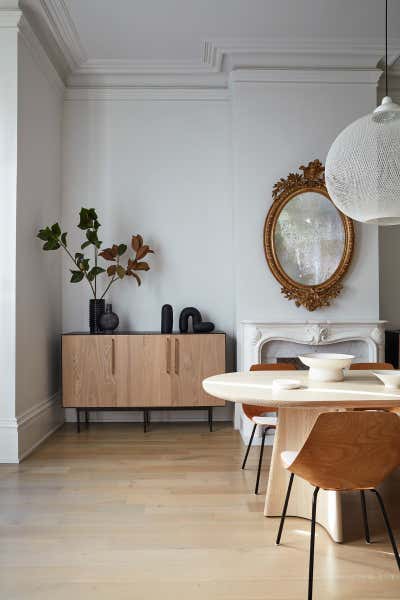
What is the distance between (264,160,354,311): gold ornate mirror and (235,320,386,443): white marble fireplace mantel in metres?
0.25

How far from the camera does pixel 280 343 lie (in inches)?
194

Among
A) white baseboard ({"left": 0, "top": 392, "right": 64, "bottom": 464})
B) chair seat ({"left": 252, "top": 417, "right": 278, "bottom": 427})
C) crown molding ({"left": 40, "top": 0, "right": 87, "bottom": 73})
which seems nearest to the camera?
chair seat ({"left": 252, "top": 417, "right": 278, "bottom": 427})

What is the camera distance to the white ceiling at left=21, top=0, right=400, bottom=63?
4273 millimetres

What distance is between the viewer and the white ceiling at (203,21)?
A: 427 centimetres

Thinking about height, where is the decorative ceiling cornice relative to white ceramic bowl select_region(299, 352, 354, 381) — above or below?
above

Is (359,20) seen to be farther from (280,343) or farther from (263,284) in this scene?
(280,343)

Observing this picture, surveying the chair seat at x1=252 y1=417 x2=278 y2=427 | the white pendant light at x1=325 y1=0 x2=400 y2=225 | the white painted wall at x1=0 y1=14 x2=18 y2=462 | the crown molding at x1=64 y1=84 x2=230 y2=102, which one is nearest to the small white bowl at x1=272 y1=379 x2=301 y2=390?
the chair seat at x1=252 y1=417 x2=278 y2=427

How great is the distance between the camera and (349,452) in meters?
2.18

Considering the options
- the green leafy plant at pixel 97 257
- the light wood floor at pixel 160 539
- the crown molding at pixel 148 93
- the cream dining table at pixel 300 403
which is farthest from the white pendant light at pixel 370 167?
the crown molding at pixel 148 93

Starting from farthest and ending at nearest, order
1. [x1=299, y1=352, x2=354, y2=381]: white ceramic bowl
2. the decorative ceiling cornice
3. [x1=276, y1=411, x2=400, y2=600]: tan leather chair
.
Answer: the decorative ceiling cornice
[x1=299, y1=352, x2=354, y2=381]: white ceramic bowl
[x1=276, y1=411, x2=400, y2=600]: tan leather chair

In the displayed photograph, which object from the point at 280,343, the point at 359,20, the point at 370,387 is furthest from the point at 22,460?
the point at 359,20

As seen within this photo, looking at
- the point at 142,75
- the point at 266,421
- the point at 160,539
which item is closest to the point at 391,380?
the point at 266,421

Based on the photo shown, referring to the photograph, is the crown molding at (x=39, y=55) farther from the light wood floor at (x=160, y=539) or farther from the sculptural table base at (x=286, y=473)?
the sculptural table base at (x=286, y=473)

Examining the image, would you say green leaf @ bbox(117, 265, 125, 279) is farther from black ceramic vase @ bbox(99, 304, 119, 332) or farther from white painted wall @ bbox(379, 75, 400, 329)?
white painted wall @ bbox(379, 75, 400, 329)
